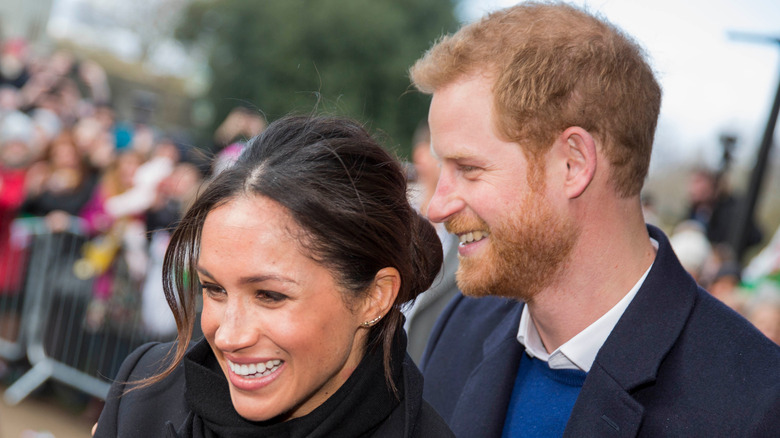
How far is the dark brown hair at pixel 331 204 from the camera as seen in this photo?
2211mm

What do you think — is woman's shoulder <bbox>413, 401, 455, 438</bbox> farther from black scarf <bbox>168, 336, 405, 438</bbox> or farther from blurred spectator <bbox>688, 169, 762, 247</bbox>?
blurred spectator <bbox>688, 169, 762, 247</bbox>

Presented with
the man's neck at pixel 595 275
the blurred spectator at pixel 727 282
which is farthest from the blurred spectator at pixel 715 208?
the man's neck at pixel 595 275

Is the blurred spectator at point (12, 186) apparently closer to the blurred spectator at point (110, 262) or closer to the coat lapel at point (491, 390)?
the blurred spectator at point (110, 262)

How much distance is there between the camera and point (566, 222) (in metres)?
2.55

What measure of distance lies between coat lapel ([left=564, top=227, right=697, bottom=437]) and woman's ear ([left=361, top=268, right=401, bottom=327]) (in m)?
0.65

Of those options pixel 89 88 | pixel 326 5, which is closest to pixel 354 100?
pixel 326 5

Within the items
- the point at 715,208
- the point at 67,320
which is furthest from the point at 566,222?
the point at 715,208

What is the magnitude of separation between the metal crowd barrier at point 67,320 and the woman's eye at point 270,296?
4.40 m

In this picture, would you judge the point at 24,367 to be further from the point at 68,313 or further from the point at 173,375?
the point at 173,375

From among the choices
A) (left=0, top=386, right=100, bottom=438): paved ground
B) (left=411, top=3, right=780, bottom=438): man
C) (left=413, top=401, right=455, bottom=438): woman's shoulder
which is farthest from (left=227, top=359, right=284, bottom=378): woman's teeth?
(left=0, top=386, right=100, bottom=438): paved ground

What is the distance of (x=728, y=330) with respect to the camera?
2.33 metres

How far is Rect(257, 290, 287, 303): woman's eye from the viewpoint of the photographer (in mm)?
2125

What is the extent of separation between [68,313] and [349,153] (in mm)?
5228

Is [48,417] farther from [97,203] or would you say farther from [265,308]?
[265,308]
